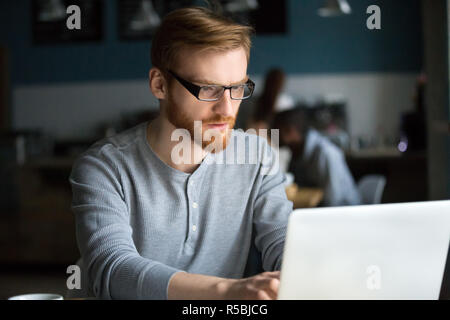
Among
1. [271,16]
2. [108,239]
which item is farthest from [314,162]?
[271,16]

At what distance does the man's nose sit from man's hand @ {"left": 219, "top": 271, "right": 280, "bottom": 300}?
17.7 inches

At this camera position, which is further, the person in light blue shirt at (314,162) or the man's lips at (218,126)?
the person in light blue shirt at (314,162)

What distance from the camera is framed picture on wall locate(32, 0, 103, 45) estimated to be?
6.96 meters

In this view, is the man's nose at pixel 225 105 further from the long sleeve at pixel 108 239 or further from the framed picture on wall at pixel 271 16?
the framed picture on wall at pixel 271 16

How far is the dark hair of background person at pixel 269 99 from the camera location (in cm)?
370

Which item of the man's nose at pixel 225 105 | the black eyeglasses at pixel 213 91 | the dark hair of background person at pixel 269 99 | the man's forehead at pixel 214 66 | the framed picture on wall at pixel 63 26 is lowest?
the dark hair of background person at pixel 269 99

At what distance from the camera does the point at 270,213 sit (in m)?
1.49

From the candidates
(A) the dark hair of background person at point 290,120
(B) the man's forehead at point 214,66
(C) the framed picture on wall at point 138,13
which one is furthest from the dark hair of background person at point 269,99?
(C) the framed picture on wall at point 138,13

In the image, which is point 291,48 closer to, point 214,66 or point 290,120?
point 290,120

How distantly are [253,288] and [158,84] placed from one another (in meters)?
0.67

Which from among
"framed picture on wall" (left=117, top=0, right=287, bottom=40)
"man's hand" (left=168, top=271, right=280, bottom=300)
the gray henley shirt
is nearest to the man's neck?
the gray henley shirt

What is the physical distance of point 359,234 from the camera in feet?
2.92

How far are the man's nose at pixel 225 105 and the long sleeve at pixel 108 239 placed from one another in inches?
11.6

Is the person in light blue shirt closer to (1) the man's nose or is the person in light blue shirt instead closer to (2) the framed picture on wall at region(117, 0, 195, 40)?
(1) the man's nose
